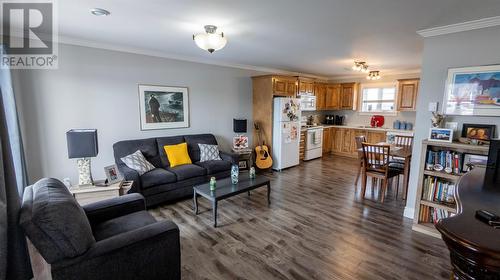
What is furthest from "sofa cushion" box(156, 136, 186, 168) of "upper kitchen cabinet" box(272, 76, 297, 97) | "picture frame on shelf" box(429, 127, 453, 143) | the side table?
"picture frame on shelf" box(429, 127, 453, 143)

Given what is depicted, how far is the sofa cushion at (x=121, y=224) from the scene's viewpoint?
1.88m

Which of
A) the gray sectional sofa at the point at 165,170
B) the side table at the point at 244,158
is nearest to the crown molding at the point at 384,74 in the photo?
the side table at the point at 244,158

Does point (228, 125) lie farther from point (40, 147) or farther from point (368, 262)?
point (368, 262)

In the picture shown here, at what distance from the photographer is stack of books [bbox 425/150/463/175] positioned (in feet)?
8.68

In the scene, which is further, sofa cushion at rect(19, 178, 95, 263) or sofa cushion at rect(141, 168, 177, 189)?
sofa cushion at rect(141, 168, 177, 189)

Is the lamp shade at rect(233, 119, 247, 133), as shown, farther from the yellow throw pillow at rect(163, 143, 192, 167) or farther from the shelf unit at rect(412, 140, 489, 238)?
the shelf unit at rect(412, 140, 489, 238)

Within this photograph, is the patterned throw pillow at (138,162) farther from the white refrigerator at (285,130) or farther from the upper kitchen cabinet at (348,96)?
the upper kitchen cabinet at (348,96)

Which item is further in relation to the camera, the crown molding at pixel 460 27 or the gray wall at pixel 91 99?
the gray wall at pixel 91 99

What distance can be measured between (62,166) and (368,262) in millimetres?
4013

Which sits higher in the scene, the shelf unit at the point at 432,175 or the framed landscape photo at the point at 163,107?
the framed landscape photo at the point at 163,107

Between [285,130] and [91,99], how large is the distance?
3.66 m

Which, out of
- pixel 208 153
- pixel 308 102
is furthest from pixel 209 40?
pixel 308 102

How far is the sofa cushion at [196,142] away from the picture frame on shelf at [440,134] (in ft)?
11.3

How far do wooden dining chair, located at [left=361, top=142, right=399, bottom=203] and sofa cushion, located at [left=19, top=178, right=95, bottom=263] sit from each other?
3.71m
